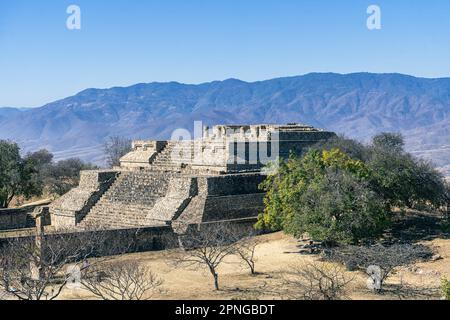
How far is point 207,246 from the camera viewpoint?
71.1 ft

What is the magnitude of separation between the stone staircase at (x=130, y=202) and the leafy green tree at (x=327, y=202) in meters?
5.24

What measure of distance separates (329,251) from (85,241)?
8389mm

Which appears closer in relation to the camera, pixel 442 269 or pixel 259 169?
pixel 442 269

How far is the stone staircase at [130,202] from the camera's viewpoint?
27234mm

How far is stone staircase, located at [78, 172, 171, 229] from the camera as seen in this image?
27.2 m

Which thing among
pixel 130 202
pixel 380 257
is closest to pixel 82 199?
pixel 130 202

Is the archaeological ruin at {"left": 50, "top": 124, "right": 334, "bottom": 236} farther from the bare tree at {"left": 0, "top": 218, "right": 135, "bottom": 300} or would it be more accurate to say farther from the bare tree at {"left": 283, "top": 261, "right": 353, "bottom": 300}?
the bare tree at {"left": 283, "top": 261, "right": 353, "bottom": 300}

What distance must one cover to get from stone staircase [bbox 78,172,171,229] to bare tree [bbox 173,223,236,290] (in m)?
2.48

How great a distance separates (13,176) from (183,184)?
13474mm

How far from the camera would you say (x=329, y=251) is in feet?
72.2
